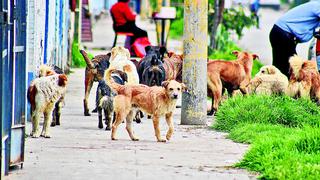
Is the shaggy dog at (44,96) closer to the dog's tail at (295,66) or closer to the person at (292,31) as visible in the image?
the dog's tail at (295,66)

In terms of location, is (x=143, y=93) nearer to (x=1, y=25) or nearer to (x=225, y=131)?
(x=225, y=131)

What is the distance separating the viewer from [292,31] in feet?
58.3

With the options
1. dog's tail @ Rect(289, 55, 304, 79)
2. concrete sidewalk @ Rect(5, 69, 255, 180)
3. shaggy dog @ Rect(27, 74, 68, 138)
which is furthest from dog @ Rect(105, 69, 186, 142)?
dog's tail @ Rect(289, 55, 304, 79)

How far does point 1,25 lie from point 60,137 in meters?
4.03

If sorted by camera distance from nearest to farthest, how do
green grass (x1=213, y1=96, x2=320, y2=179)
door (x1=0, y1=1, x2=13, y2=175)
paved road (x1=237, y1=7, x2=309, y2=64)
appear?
door (x1=0, y1=1, x2=13, y2=175) < green grass (x1=213, y1=96, x2=320, y2=179) < paved road (x1=237, y1=7, x2=309, y2=64)

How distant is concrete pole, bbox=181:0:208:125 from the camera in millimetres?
14555

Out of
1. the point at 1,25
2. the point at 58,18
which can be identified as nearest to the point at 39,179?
the point at 1,25

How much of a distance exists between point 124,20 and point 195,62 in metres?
12.0

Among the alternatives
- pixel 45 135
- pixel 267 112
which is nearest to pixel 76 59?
pixel 267 112

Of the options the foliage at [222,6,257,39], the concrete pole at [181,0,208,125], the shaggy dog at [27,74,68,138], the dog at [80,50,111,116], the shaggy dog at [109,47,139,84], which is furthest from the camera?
the foliage at [222,6,257,39]

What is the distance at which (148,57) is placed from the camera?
641 inches

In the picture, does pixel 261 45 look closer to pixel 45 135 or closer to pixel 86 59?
pixel 86 59

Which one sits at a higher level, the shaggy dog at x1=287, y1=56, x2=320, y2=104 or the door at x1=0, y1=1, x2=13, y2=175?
the door at x1=0, y1=1, x2=13, y2=175

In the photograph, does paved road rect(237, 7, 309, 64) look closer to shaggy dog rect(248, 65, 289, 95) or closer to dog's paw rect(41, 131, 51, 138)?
shaggy dog rect(248, 65, 289, 95)
